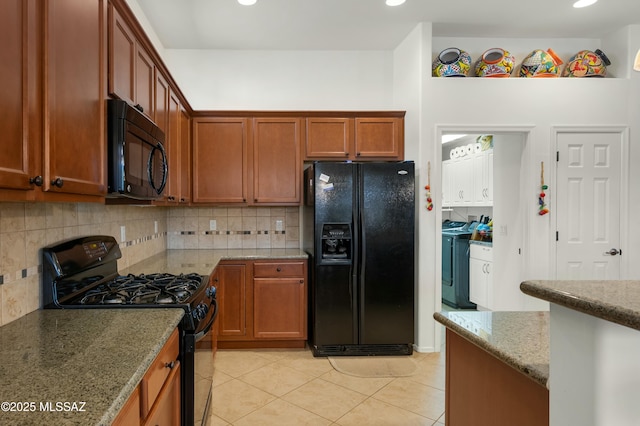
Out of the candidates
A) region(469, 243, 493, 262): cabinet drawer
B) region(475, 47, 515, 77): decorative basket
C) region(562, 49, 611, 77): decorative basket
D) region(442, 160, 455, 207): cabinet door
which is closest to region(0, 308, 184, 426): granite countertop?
region(475, 47, 515, 77): decorative basket

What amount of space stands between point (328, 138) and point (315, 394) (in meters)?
2.23

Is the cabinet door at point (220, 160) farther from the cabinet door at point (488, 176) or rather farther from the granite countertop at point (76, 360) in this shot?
the cabinet door at point (488, 176)

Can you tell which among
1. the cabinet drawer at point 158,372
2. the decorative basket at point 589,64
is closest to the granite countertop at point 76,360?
the cabinet drawer at point 158,372

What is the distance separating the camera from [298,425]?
222cm

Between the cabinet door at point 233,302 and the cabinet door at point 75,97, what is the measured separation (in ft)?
6.30

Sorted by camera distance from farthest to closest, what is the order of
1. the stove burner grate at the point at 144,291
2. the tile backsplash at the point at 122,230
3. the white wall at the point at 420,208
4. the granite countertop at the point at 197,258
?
1. the white wall at the point at 420,208
2. the granite countertop at the point at 197,258
3. the stove burner grate at the point at 144,291
4. the tile backsplash at the point at 122,230

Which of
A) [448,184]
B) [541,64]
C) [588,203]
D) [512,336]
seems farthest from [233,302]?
[448,184]

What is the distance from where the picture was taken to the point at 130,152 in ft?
5.43

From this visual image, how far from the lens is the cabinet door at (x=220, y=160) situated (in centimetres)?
356

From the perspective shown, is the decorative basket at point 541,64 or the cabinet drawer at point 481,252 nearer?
the decorative basket at point 541,64

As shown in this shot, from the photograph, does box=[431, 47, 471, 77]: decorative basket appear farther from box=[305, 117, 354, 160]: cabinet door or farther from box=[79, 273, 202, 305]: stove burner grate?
box=[79, 273, 202, 305]: stove burner grate

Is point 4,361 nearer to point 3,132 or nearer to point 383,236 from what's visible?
point 3,132

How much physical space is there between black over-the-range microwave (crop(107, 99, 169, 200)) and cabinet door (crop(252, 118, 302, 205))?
5.17ft

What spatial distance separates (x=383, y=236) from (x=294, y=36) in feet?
6.73
